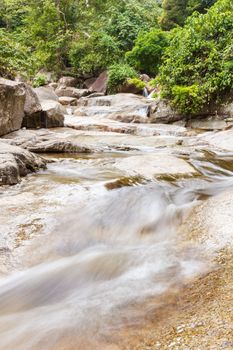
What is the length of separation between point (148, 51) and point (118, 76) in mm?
2839

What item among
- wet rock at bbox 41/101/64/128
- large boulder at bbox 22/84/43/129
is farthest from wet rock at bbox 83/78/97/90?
large boulder at bbox 22/84/43/129

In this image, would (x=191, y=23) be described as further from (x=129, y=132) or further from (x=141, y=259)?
(x=141, y=259)

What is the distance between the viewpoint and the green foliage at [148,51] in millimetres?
19453

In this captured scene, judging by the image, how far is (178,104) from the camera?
11.9 metres

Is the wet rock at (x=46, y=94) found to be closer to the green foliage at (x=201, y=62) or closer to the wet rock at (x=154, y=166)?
the green foliage at (x=201, y=62)

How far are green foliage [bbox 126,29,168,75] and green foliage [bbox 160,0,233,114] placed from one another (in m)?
6.72

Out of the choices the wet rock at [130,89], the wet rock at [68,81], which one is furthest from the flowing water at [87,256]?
the wet rock at [68,81]

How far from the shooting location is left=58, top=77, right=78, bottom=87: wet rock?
22.7 m

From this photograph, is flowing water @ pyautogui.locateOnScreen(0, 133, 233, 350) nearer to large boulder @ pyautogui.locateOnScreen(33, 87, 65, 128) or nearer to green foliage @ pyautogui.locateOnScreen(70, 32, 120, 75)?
large boulder @ pyautogui.locateOnScreen(33, 87, 65, 128)

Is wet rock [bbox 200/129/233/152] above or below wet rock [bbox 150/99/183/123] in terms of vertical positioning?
below

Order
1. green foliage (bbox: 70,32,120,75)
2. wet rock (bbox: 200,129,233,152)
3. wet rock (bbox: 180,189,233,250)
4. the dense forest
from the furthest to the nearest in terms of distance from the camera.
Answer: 1. green foliage (bbox: 70,32,120,75)
2. the dense forest
3. wet rock (bbox: 200,129,233,152)
4. wet rock (bbox: 180,189,233,250)

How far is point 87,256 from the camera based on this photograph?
2971mm

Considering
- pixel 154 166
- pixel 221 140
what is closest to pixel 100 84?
pixel 221 140

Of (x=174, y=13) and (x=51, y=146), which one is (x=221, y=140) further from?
(x=174, y=13)
